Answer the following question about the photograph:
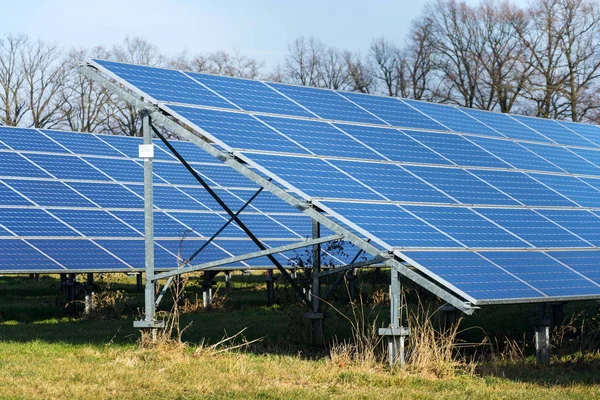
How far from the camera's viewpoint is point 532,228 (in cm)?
1733

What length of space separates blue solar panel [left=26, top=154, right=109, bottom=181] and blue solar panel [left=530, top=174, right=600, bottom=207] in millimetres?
12291

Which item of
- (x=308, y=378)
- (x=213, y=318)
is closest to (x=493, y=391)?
(x=308, y=378)

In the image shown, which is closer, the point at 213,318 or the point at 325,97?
the point at 325,97

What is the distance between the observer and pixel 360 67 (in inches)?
2734

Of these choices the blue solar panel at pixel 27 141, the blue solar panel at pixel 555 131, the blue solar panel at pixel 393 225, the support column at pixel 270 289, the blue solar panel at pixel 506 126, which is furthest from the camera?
the support column at pixel 270 289

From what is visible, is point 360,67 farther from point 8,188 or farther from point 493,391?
point 493,391

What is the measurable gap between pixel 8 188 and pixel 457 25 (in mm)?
39877

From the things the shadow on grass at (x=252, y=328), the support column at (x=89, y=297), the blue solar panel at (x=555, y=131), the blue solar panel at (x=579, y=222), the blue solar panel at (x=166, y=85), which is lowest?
the shadow on grass at (x=252, y=328)

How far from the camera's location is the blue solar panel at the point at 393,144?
18359mm

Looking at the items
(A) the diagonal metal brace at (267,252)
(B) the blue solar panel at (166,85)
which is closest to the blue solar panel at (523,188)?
(A) the diagonal metal brace at (267,252)

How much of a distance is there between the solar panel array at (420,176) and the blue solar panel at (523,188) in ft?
0.12

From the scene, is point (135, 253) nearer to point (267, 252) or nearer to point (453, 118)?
point (453, 118)

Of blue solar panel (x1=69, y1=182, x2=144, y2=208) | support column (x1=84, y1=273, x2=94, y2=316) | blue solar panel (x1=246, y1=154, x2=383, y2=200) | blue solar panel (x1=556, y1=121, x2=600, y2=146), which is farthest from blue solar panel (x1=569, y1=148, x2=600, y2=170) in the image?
support column (x1=84, y1=273, x2=94, y2=316)

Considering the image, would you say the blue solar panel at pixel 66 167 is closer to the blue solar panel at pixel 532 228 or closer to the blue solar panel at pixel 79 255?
the blue solar panel at pixel 79 255
